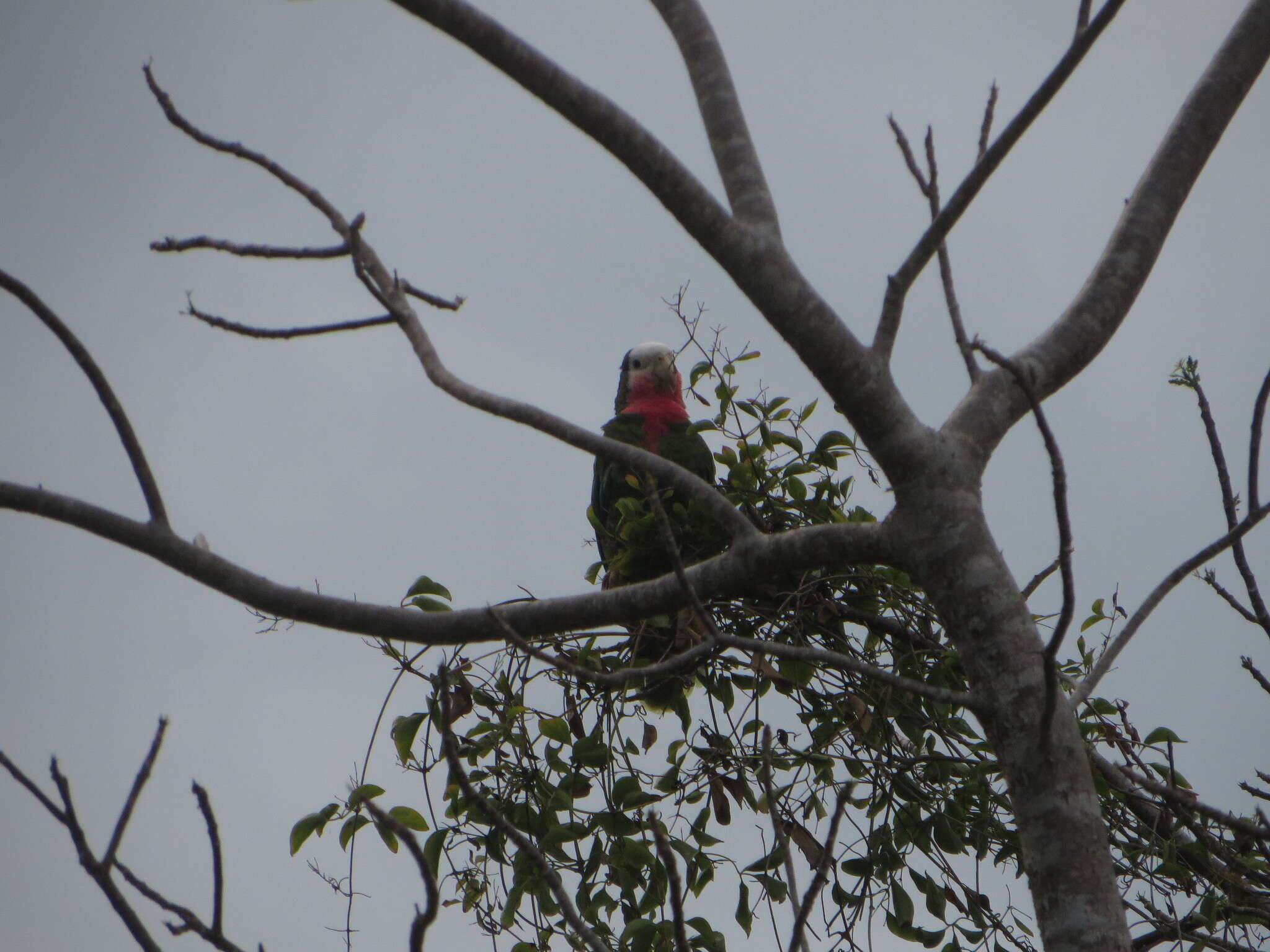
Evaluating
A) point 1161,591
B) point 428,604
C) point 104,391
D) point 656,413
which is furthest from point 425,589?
point 656,413

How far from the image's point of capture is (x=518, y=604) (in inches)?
63.9

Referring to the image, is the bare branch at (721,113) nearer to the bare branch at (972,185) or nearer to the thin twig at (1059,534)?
the bare branch at (972,185)

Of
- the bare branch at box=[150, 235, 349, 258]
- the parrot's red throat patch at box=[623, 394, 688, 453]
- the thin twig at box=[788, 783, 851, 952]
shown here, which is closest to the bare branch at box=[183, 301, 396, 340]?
the bare branch at box=[150, 235, 349, 258]

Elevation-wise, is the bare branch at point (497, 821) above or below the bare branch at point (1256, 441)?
below

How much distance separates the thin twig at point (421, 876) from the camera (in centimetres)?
73

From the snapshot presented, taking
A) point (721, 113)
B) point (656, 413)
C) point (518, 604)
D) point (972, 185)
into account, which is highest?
point (656, 413)

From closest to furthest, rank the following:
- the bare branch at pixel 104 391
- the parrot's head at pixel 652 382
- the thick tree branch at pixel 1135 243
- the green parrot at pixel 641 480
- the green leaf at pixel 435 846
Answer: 1. the bare branch at pixel 104 391
2. the thick tree branch at pixel 1135 243
3. the green leaf at pixel 435 846
4. the green parrot at pixel 641 480
5. the parrot's head at pixel 652 382

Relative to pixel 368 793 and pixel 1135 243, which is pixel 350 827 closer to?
pixel 368 793

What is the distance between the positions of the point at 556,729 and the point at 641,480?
1.73ft

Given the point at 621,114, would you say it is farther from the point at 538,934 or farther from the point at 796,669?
the point at 538,934

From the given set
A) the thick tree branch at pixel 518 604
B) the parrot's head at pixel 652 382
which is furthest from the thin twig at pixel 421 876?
the parrot's head at pixel 652 382

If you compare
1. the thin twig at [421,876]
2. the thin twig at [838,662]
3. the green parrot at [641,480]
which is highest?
the green parrot at [641,480]

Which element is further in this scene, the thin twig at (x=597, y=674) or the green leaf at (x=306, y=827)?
the green leaf at (x=306, y=827)

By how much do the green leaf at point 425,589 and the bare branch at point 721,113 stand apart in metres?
0.87
